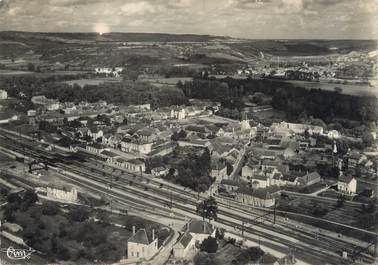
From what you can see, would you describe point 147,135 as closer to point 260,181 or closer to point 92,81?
point 92,81

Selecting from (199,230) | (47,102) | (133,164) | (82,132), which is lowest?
(199,230)

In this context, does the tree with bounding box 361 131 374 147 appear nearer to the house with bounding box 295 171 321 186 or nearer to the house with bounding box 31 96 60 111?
the house with bounding box 295 171 321 186

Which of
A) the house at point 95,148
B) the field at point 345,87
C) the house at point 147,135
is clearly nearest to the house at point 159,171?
the house at point 147,135

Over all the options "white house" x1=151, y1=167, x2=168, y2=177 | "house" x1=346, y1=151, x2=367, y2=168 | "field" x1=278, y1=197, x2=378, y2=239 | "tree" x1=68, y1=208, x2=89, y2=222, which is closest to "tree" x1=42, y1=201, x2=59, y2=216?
"tree" x1=68, y1=208, x2=89, y2=222

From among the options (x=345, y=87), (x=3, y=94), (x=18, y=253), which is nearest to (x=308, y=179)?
(x=345, y=87)

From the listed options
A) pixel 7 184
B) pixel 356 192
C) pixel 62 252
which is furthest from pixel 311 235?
pixel 7 184

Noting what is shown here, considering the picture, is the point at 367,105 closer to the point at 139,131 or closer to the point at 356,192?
the point at 356,192
